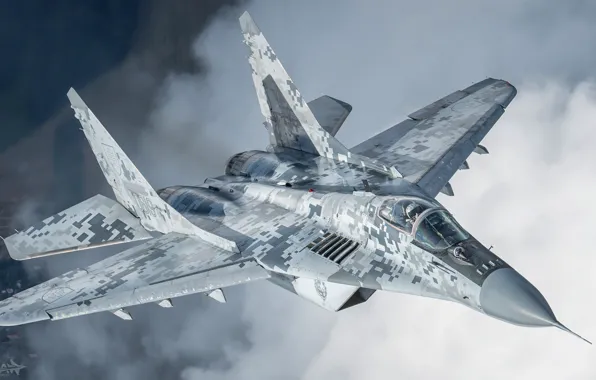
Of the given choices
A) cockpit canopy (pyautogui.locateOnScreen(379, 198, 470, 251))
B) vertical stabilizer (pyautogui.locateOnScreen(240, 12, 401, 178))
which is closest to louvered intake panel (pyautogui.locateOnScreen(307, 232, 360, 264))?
cockpit canopy (pyautogui.locateOnScreen(379, 198, 470, 251))

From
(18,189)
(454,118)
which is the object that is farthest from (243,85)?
(454,118)

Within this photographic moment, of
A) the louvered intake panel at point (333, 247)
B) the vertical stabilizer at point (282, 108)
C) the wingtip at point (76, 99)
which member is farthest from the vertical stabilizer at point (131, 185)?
the vertical stabilizer at point (282, 108)

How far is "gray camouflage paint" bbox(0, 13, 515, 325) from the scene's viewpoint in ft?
45.3

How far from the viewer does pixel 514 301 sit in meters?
11.9

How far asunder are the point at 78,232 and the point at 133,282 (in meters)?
2.95

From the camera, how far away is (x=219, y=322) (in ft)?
75.6

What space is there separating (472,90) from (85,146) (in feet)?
45.5

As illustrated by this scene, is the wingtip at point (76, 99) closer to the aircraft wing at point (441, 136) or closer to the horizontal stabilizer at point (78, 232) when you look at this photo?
the horizontal stabilizer at point (78, 232)

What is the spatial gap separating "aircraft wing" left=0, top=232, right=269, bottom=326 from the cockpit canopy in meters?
2.97

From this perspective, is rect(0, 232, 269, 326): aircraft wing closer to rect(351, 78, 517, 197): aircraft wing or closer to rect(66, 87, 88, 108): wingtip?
rect(66, 87, 88, 108): wingtip

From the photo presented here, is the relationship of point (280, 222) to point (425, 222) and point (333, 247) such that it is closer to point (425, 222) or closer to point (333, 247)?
point (333, 247)

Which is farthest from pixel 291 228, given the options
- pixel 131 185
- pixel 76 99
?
pixel 76 99

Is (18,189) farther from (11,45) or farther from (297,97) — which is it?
(297,97)

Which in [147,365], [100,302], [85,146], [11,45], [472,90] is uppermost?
[11,45]
